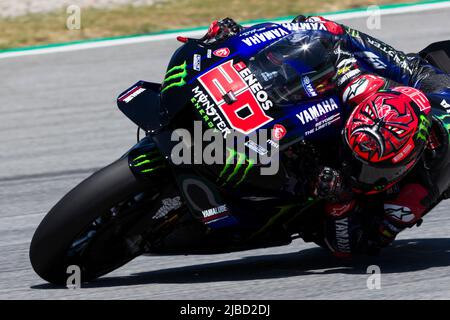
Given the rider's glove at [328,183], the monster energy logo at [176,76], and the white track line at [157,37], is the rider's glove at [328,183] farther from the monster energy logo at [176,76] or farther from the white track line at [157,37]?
the white track line at [157,37]

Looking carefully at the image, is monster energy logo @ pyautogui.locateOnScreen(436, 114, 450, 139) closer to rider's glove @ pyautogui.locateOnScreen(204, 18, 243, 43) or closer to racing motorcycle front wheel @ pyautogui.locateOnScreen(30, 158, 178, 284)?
rider's glove @ pyautogui.locateOnScreen(204, 18, 243, 43)

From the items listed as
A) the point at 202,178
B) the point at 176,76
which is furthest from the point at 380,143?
the point at 176,76

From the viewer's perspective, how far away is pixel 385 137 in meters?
4.26

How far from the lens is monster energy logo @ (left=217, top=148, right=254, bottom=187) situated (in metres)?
4.34

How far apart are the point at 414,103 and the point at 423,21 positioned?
657 cm

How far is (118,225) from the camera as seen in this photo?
4.61 metres

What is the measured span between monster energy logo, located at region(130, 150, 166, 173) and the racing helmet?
0.86 meters

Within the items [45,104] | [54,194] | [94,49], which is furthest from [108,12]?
[54,194]

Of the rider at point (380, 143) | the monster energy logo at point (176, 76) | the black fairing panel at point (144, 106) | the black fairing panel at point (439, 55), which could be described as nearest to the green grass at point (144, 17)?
the black fairing panel at point (439, 55)

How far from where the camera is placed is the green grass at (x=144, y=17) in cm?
1110

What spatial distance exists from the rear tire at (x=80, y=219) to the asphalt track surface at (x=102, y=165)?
0.43 feet

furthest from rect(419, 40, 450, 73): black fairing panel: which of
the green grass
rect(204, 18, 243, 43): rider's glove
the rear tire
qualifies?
the green grass

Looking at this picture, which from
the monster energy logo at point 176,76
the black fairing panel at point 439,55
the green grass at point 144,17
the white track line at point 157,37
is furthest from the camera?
the green grass at point 144,17

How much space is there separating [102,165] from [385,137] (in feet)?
11.7
